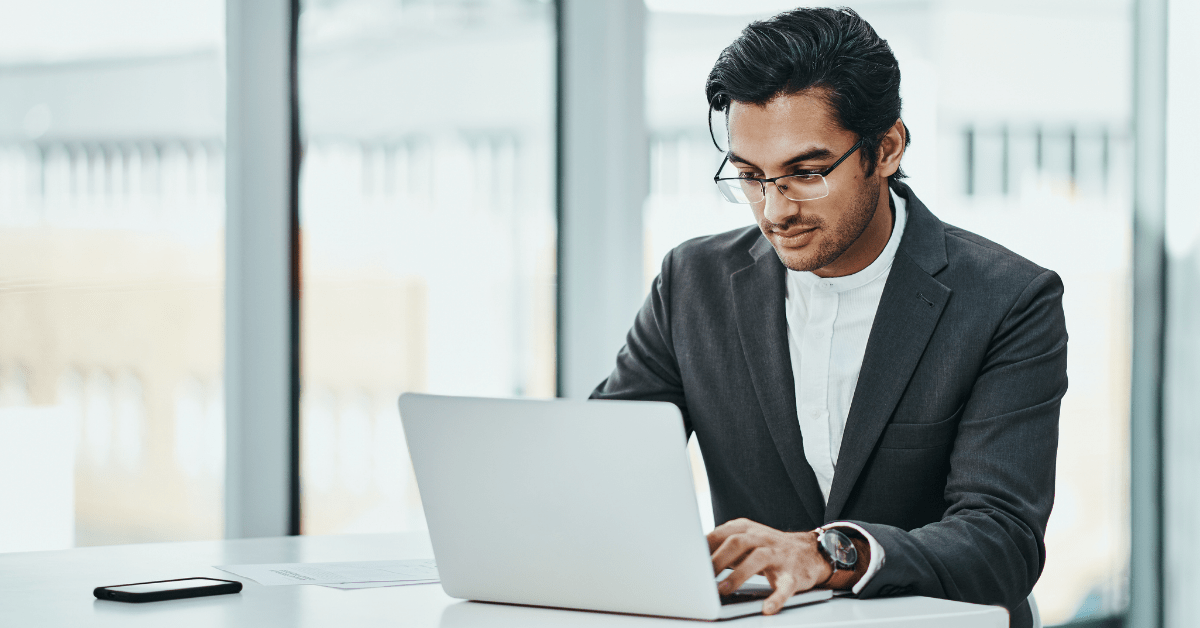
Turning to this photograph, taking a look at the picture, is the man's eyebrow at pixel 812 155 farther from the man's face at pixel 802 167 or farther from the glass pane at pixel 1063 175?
the glass pane at pixel 1063 175

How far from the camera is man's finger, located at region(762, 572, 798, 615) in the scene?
102cm

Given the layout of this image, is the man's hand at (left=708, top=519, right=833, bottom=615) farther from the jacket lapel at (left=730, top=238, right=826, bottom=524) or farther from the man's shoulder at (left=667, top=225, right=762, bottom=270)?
the man's shoulder at (left=667, top=225, right=762, bottom=270)

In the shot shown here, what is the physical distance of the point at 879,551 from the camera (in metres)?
1.13

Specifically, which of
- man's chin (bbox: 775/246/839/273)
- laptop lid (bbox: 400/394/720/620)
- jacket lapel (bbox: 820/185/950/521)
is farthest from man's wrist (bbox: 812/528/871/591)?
man's chin (bbox: 775/246/839/273)

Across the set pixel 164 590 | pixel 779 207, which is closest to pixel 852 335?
pixel 779 207

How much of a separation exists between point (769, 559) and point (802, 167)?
2.20 feet

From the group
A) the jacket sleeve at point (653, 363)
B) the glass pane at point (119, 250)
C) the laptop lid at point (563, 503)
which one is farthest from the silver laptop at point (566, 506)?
the glass pane at point (119, 250)

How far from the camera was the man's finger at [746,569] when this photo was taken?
107 cm

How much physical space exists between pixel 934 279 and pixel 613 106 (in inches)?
60.3

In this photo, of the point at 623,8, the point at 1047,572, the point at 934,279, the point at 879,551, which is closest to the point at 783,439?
the point at 934,279

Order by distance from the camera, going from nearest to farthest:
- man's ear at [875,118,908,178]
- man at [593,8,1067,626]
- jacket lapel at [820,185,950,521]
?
man at [593,8,1067,626] < jacket lapel at [820,185,950,521] < man's ear at [875,118,908,178]

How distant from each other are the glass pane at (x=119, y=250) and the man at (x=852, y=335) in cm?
136

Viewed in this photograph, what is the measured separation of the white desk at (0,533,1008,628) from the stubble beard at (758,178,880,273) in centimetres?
59

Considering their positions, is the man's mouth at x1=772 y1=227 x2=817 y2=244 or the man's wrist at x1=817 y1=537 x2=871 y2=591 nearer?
the man's wrist at x1=817 y1=537 x2=871 y2=591
